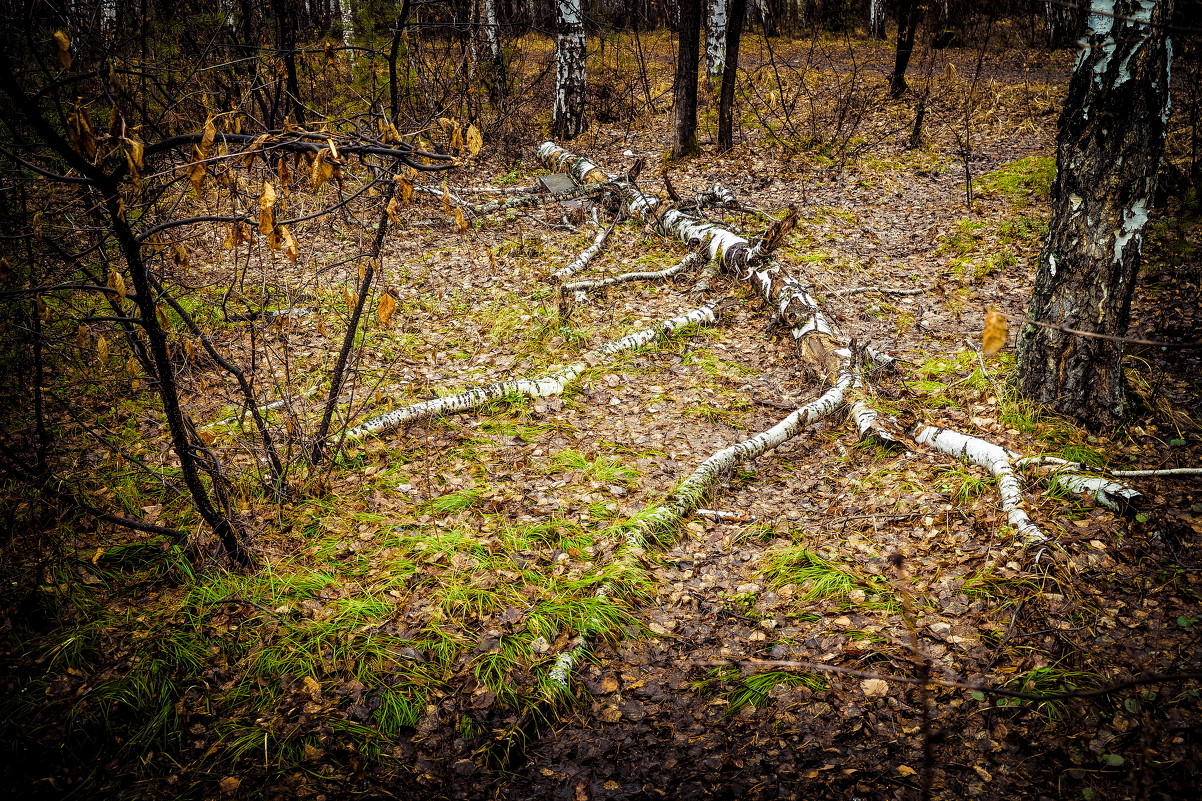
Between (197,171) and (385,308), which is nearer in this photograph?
(197,171)

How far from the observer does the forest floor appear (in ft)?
10.1

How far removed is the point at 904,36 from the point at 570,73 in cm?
716

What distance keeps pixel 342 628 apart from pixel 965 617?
3.81 metres

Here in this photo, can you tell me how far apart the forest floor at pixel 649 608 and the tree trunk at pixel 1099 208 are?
415 millimetres

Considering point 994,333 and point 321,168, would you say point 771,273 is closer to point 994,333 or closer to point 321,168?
point 321,168

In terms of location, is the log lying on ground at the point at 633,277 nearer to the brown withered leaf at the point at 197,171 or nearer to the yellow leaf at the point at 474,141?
the yellow leaf at the point at 474,141

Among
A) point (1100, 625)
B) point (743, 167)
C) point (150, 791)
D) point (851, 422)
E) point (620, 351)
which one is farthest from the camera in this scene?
point (743, 167)

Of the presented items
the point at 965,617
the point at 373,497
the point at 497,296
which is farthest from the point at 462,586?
the point at 497,296

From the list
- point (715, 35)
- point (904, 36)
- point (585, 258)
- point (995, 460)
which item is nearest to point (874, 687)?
point (995, 460)

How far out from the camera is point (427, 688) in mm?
3572

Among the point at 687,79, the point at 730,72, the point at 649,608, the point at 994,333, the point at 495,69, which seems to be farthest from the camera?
the point at 495,69

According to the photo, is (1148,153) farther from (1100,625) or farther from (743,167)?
(743,167)

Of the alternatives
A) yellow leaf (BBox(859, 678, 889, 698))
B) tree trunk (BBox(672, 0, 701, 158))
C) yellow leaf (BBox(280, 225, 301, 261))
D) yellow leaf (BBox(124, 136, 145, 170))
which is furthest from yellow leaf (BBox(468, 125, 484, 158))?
tree trunk (BBox(672, 0, 701, 158))

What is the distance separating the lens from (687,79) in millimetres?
11547
